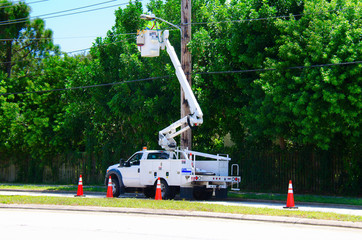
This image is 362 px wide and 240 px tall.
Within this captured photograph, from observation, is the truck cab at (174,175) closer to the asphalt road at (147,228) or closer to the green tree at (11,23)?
the asphalt road at (147,228)

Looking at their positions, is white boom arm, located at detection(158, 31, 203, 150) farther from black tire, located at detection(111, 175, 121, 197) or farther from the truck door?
black tire, located at detection(111, 175, 121, 197)

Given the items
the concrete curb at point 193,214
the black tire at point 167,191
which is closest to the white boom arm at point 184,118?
the black tire at point 167,191

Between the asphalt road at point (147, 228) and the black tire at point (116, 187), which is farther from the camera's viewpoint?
the black tire at point (116, 187)

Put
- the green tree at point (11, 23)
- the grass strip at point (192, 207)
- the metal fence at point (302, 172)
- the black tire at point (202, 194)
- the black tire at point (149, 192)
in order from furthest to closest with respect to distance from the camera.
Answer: the green tree at point (11, 23)
the metal fence at point (302, 172)
the black tire at point (149, 192)
the black tire at point (202, 194)
the grass strip at point (192, 207)

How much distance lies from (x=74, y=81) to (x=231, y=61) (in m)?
11.6

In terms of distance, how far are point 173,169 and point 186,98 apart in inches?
121

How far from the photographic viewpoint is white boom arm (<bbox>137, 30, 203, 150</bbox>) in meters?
20.3

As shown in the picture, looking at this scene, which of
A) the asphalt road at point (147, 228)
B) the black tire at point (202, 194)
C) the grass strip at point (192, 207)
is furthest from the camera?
the black tire at point (202, 194)

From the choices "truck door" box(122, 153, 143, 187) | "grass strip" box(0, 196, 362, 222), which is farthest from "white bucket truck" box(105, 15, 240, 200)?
"grass strip" box(0, 196, 362, 222)

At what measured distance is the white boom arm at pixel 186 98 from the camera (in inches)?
798

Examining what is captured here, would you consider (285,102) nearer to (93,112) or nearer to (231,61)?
(231,61)

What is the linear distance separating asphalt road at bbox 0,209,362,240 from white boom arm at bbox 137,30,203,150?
7056 mm

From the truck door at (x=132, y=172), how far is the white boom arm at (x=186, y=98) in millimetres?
1322

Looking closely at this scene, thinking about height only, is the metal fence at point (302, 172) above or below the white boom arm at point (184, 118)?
below
